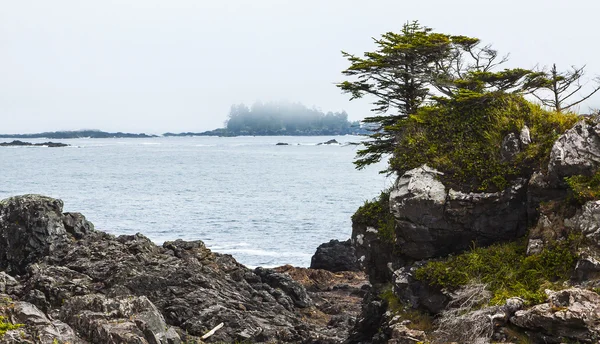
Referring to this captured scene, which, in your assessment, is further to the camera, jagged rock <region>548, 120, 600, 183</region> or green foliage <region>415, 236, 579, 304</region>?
jagged rock <region>548, 120, 600, 183</region>

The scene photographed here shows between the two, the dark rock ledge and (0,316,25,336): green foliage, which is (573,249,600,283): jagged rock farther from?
(0,316,25,336): green foliage

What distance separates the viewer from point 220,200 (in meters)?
84.8

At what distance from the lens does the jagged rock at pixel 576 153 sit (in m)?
17.7

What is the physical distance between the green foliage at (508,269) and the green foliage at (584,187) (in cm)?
124

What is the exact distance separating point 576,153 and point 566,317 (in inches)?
216

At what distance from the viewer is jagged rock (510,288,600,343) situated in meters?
14.5

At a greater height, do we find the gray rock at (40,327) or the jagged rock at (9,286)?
the gray rock at (40,327)

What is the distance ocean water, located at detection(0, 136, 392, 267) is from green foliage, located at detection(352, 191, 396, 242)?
2390 cm

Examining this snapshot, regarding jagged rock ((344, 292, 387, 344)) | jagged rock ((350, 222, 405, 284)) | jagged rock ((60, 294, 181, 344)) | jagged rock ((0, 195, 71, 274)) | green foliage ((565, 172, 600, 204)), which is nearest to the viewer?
green foliage ((565, 172, 600, 204))

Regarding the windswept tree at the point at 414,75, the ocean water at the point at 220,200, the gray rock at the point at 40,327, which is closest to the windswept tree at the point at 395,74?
the windswept tree at the point at 414,75

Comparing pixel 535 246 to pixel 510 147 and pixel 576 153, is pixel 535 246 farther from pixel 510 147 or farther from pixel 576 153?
pixel 510 147

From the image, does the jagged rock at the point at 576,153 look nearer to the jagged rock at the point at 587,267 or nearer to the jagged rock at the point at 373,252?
the jagged rock at the point at 587,267

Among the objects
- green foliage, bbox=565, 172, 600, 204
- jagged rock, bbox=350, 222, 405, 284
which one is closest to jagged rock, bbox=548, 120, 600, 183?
green foliage, bbox=565, 172, 600, 204

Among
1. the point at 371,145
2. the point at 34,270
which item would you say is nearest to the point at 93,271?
the point at 34,270
